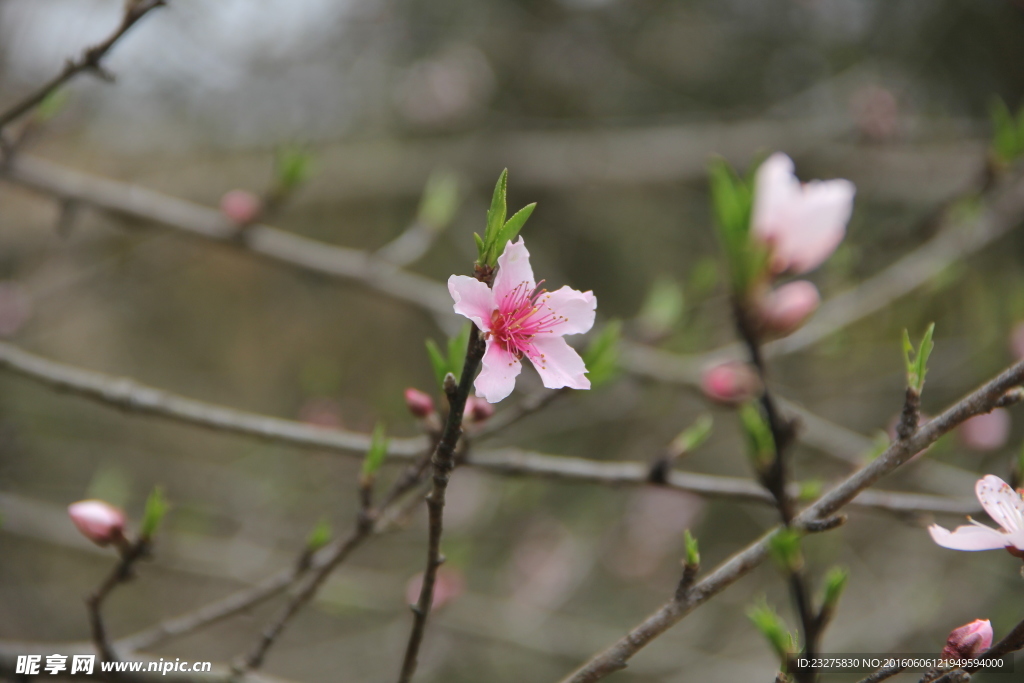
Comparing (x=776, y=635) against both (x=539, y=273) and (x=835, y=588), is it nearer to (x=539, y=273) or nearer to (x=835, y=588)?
(x=835, y=588)

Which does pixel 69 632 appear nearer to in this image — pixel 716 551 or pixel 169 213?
pixel 169 213

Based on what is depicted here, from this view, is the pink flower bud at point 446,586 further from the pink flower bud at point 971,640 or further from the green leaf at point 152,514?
the pink flower bud at point 971,640

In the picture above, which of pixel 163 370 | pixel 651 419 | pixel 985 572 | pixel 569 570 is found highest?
pixel 163 370

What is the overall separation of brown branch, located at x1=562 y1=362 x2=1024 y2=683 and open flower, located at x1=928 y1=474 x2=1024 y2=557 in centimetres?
12

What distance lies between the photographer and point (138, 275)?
3344 millimetres

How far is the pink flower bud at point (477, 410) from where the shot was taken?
3.31 feet

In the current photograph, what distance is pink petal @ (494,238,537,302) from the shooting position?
0.73 metres

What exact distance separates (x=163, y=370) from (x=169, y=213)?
353 cm

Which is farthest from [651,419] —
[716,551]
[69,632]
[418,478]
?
[69,632]

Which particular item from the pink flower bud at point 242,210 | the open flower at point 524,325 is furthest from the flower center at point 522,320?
the pink flower bud at point 242,210

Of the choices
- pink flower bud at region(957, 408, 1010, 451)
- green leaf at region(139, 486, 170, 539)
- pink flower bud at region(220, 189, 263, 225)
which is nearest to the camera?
green leaf at region(139, 486, 170, 539)

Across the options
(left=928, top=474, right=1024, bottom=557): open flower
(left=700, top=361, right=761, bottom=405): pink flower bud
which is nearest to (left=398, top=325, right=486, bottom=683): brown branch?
(left=928, top=474, right=1024, bottom=557): open flower

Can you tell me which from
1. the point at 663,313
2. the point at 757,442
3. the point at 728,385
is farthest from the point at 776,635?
the point at 663,313

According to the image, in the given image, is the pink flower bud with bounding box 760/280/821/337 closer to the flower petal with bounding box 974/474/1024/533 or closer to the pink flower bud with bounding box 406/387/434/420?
the flower petal with bounding box 974/474/1024/533
